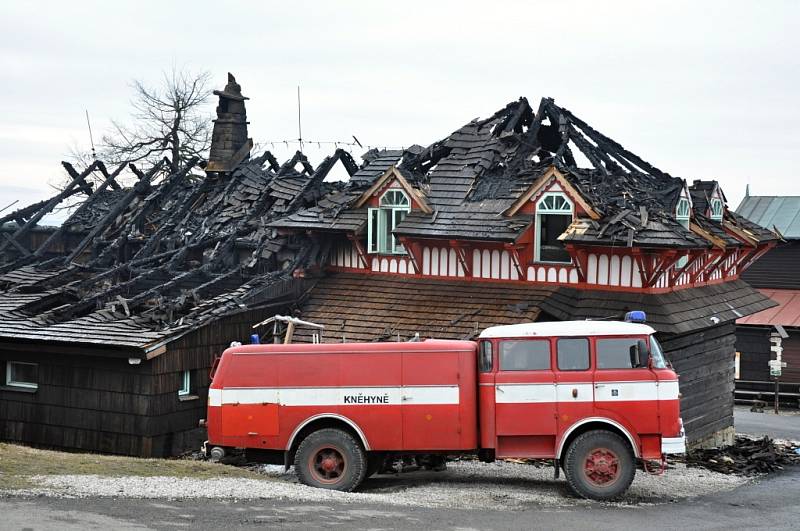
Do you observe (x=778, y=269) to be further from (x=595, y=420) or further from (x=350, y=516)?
(x=350, y=516)

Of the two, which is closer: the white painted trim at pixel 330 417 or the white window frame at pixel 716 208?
the white painted trim at pixel 330 417

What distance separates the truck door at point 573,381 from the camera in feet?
68.2

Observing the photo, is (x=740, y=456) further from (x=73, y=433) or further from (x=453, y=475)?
(x=73, y=433)

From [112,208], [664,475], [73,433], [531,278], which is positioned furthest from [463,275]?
[112,208]

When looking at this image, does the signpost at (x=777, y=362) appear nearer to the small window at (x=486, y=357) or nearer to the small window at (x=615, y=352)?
the small window at (x=615, y=352)

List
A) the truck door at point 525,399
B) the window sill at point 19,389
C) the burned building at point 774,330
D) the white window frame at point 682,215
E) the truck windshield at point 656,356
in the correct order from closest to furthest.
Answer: the truck windshield at point 656,356 < the truck door at point 525,399 < the window sill at point 19,389 < the white window frame at point 682,215 < the burned building at point 774,330

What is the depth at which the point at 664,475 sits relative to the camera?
958 inches

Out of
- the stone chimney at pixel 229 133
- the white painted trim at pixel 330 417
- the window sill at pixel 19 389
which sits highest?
the stone chimney at pixel 229 133

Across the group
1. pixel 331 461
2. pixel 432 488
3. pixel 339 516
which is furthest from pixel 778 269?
pixel 339 516

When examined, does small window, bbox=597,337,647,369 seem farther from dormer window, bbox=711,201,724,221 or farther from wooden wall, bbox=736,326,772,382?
wooden wall, bbox=736,326,772,382

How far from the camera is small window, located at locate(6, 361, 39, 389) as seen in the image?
90.8ft

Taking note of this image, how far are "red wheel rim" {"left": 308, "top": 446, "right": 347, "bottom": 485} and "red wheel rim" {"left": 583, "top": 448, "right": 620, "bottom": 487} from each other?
4.57 metres

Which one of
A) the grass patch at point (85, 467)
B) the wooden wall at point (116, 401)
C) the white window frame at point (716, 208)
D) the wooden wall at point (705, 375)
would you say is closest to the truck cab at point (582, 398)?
the grass patch at point (85, 467)

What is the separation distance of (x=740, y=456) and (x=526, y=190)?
8.51m
